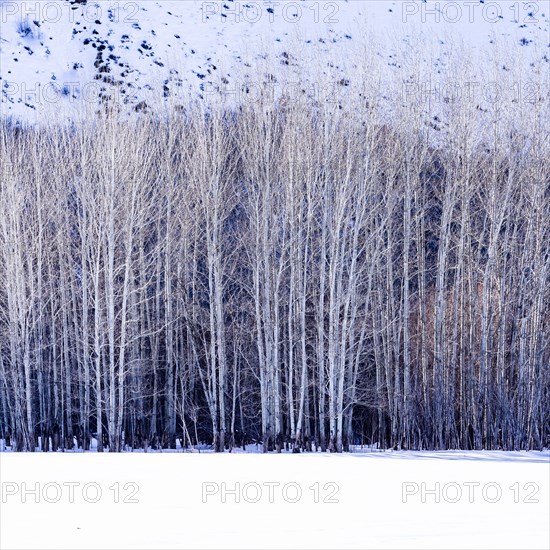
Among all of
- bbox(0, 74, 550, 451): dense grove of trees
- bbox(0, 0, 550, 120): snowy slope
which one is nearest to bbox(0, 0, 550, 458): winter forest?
bbox(0, 74, 550, 451): dense grove of trees

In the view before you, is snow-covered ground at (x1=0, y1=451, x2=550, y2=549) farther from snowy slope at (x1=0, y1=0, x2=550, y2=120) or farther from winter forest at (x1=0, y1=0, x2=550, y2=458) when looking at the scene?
snowy slope at (x1=0, y1=0, x2=550, y2=120)

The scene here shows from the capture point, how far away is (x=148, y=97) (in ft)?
83.4

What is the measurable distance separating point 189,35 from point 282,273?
15.9 metres

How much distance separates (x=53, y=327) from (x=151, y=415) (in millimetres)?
3160

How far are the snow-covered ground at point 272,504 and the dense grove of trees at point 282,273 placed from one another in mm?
5063

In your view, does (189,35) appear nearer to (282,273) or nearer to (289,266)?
(282,273)

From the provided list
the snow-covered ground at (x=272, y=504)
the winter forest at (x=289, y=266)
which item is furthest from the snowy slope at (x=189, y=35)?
the snow-covered ground at (x=272, y=504)

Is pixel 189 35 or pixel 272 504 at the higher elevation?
pixel 189 35

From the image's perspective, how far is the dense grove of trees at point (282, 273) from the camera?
18.4 metres

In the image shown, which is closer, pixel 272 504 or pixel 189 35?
pixel 272 504

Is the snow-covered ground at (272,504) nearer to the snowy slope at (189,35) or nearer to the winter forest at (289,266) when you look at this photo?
the winter forest at (289,266)

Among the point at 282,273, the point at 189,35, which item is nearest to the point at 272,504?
the point at 282,273

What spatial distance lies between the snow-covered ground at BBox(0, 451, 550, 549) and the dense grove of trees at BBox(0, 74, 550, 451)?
5063 mm

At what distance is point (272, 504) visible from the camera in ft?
31.6
